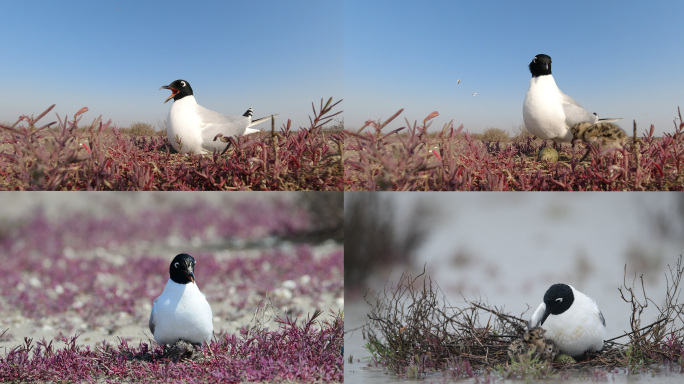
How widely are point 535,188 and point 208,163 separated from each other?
7.64 ft

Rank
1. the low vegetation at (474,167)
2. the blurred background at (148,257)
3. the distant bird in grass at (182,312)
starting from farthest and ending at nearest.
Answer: the blurred background at (148,257)
the distant bird in grass at (182,312)
the low vegetation at (474,167)

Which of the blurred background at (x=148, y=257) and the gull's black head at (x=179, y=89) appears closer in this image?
the gull's black head at (x=179, y=89)

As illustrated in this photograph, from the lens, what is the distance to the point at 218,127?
5.11m

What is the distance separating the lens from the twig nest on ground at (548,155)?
489cm

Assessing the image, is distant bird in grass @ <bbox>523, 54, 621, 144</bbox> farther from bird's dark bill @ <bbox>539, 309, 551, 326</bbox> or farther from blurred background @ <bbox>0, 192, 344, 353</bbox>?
blurred background @ <bbox>0, 192, 344, 353</bbox>

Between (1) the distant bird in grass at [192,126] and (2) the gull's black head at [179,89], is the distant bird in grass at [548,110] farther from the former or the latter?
(2) the gull's black head at [179,89]

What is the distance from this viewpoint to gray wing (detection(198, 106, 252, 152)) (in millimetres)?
5012

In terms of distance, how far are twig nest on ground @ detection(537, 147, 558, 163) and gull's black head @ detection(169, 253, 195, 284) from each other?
2885 mm

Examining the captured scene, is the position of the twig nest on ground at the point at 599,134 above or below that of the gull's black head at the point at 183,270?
above

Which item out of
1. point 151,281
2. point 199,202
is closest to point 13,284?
point 151,281

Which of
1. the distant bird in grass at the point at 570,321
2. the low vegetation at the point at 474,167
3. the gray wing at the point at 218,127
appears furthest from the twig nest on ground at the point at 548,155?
the gray wing at the point at 218,127

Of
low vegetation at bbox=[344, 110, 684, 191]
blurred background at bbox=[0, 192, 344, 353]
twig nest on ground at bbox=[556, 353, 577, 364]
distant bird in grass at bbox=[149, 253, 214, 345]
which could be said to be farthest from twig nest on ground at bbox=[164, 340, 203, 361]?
twig nest on ground at bbox=[556, 353, 577, 364]

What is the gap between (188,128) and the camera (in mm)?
4984

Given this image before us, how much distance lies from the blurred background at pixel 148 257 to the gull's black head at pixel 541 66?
3063 mm
